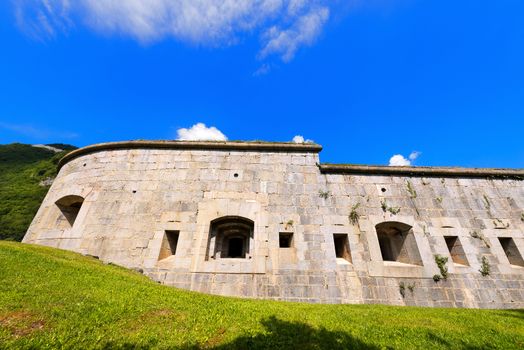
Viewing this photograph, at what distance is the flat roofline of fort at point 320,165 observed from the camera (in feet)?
31.0

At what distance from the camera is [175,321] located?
379 centimetres

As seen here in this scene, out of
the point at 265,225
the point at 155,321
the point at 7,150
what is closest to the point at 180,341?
the point at 155,321

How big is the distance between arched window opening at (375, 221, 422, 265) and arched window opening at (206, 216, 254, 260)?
480 centimetres

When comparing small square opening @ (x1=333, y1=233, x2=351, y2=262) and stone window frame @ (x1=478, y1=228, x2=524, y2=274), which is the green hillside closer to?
small square opening @ (x1=333, y1=233, x2=351, y2=262)

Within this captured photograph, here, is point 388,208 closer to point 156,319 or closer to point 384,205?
point 384,205

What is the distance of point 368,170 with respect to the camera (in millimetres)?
9477

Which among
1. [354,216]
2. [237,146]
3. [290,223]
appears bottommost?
[290,223]

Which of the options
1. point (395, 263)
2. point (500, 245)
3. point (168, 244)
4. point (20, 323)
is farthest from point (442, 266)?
point (20, 323)

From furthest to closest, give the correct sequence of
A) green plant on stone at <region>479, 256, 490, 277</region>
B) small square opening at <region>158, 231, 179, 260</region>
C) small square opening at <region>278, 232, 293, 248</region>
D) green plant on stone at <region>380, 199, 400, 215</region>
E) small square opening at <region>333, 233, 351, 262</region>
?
green plant on stone at <region>380, 199, 400, 215</region>, small square opening at <region>278, 232, 293, 248</region>, small square opening at <region>333, 233, 351, 262</region>, small square opening at <region>158, 231, 179, 260</region>, green plant on stone at <region>479, 256, 490, 277</region>

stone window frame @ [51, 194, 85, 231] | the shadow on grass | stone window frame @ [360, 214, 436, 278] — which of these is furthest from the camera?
stone window frame @ [51, 194, 85, 231]

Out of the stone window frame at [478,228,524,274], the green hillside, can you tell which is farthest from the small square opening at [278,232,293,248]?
the green hillside

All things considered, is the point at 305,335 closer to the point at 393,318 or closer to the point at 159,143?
the point at 393,318

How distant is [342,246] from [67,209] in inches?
428

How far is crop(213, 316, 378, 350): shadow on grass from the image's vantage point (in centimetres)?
323
